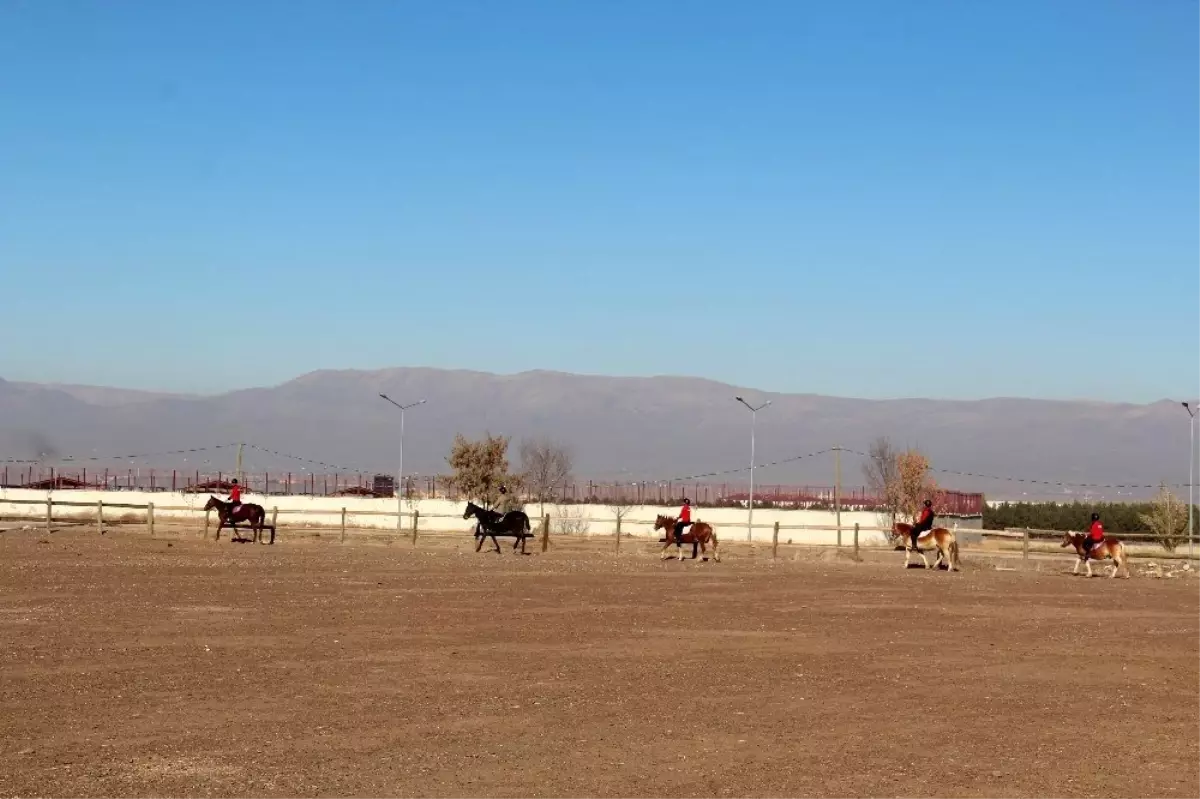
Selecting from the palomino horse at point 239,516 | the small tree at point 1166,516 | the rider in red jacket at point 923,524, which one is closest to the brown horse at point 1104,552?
the rider in red jacket at point 923,524

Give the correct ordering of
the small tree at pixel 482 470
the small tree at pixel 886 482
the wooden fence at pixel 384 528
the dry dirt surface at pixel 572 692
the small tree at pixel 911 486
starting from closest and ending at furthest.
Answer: the dry dirt surface at pixel 572 692 < the wooden fence at pixel 384 528 < the small tree at pixel 911 486 < the small tree at pixel 482 470 < the small tree at pixel 886 482

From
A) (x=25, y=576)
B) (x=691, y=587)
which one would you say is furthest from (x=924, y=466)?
(x=25, y=576)

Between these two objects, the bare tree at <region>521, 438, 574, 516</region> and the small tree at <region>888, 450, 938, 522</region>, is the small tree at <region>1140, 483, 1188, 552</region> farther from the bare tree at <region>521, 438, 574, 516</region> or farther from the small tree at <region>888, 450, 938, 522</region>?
the bare tree at <region>521, 438, 574, 516</region>

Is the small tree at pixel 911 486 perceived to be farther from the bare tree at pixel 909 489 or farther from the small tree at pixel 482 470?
the small tree at pixel 482 470

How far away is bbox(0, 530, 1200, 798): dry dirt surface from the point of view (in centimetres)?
1221

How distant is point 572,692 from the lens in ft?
53.5

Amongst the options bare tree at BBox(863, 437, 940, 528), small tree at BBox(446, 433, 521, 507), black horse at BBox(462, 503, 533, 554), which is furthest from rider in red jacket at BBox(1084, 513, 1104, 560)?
small tree at BBox(446, 433, 521, 507)

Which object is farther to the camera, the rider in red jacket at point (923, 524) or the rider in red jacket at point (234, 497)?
the rider in red jacket at point (234, 497)

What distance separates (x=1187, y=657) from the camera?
2123cm

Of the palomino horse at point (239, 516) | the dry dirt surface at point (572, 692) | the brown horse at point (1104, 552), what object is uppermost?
the palomino horse at point (239, 516)

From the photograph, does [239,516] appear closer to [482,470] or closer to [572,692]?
[572,692]

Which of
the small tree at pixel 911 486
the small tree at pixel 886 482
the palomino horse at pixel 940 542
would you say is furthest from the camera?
the small tree at pixel 886 482

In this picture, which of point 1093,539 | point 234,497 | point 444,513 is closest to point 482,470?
point 444,513

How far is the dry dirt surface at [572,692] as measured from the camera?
12.2 m
